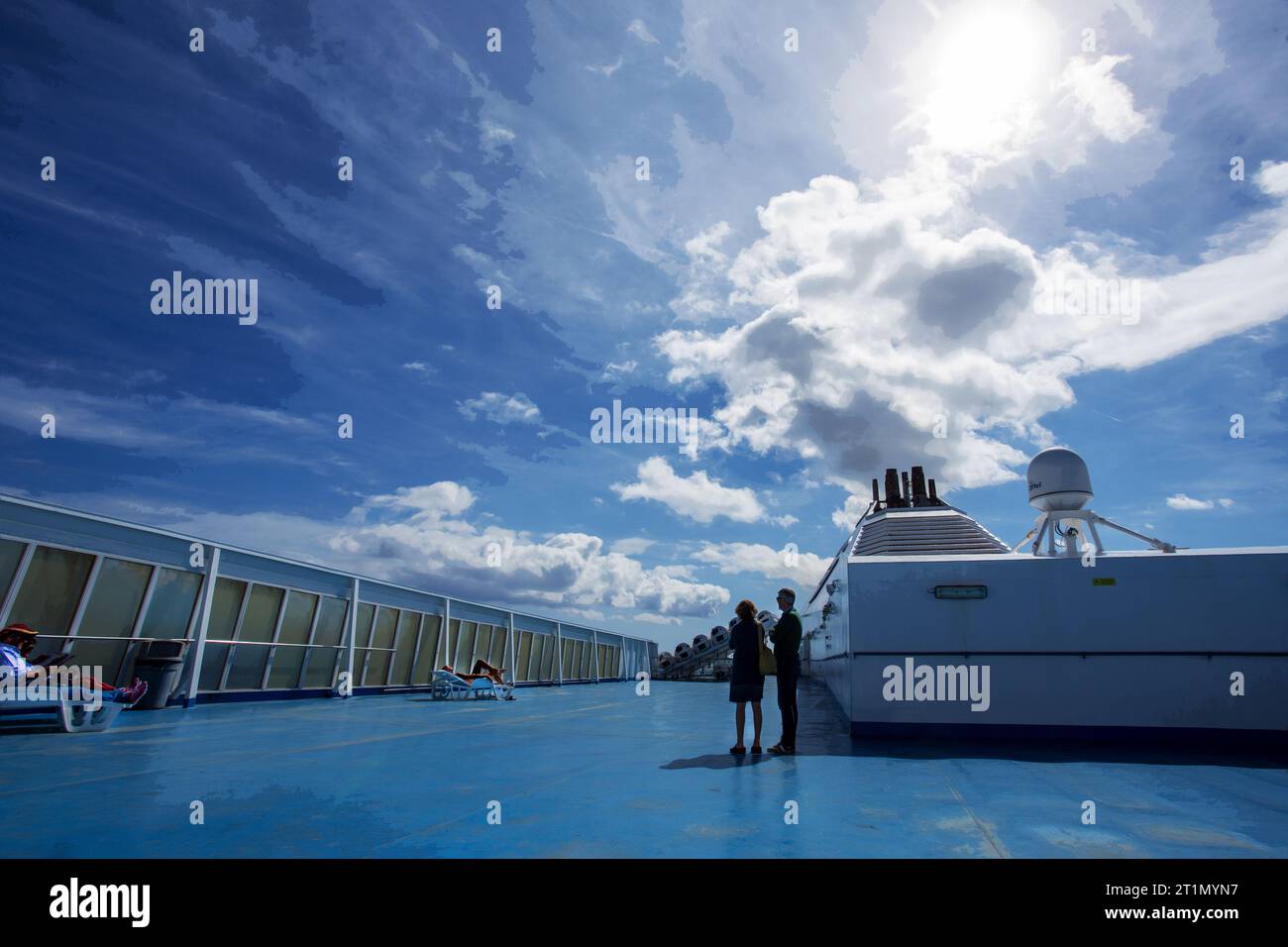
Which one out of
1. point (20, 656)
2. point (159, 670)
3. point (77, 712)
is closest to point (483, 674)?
point (159, 670)

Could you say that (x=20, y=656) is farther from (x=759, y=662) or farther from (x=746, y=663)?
(x=759, y=662)

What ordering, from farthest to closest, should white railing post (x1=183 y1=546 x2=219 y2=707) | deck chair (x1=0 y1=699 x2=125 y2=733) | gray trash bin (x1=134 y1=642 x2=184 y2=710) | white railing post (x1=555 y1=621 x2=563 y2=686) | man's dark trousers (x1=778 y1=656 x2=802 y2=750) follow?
white railing post (x1=555 y1=621 x2=563 y2=686) → white railing post (x1=183 y1=546 x2=219 y2=707) → gray trash bin (x1=134 y1=642 x2=184 y2=710) → deck chair (x1=0 y1=699 x2=125 y2=733) → man's dark trousers (x1=778 y1=656 x2=802 y2=750)

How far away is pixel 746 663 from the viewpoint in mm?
7602

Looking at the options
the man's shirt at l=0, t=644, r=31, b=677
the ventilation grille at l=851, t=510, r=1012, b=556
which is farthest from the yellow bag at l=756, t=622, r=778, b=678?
the ventilation grille at l=851, t=510, r=1012, b=556

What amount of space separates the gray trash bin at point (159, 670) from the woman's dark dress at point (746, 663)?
1049cm

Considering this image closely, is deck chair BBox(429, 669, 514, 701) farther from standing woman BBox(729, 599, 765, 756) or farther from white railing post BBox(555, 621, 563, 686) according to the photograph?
white railing post BBox(555, 621, 563, 686)

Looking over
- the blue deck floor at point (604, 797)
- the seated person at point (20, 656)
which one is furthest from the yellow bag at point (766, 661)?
the seated person at point (20, 656)

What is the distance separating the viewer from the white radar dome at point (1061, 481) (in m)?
11.9

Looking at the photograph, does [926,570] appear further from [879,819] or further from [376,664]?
[376,664]

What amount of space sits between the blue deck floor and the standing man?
0.30 metres

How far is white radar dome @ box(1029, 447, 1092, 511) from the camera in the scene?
1191cm

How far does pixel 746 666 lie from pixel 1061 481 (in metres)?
7.93

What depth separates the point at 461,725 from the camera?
1080 centimetres
